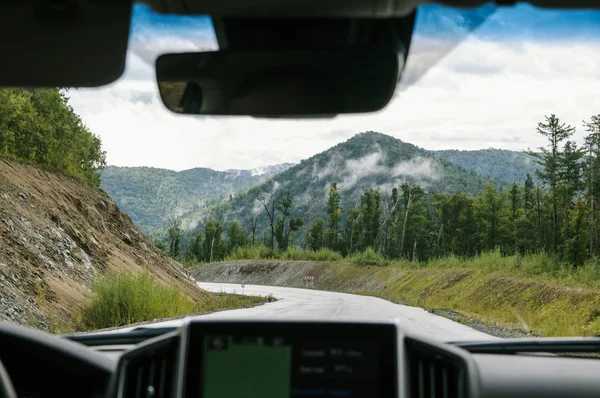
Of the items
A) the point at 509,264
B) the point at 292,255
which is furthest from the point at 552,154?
the point at 292,255

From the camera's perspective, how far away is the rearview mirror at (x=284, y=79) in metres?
2.06

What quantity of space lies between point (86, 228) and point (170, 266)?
6.66 metres

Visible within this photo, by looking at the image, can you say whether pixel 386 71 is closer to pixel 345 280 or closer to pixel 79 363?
pixel 79 363

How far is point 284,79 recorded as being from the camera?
206cm

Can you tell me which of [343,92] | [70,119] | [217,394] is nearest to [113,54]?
[343,92]

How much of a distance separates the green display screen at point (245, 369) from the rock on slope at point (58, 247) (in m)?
17.2

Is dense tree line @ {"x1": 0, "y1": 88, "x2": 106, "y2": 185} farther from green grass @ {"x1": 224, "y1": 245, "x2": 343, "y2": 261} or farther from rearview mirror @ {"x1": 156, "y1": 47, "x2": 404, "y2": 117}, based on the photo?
green grass @ {"x1": 224, "y1": 245, "x2": 343, "y2": 261}

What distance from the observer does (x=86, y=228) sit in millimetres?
31031

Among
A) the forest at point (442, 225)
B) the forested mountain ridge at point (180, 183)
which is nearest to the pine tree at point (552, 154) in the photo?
the forest at point (442, 225)

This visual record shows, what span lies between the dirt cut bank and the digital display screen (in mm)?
18448

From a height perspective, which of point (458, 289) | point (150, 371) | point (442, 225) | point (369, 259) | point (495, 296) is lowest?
point (150, 371)

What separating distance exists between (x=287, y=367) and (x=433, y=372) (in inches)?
19.0

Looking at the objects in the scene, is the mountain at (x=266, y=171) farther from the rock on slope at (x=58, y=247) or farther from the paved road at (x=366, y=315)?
the rock on slope at (x=58, y=247)

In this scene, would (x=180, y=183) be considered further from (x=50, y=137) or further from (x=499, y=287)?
(x=499, y=287)
